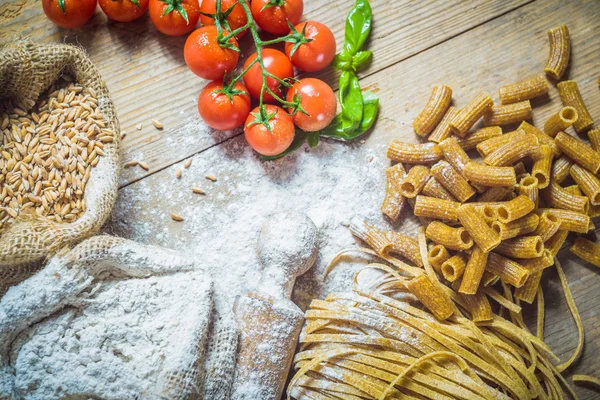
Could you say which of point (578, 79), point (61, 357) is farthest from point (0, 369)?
point (578, 79)

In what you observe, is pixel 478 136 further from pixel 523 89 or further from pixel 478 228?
pixel 478 228

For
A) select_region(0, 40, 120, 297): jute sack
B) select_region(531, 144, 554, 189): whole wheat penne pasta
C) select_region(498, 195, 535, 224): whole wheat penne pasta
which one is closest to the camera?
select_region(0, 40, 120, 297): jute sack

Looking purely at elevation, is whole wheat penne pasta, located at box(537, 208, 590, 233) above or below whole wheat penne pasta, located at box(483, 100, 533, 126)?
below

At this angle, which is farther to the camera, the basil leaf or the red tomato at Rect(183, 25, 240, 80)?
the basil leaf

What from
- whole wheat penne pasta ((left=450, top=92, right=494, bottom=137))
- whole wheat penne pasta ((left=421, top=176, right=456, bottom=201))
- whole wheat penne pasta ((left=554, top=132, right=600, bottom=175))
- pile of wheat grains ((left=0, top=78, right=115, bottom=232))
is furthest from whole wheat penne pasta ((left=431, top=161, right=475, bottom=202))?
pile of wheat grains ((left=0, top=78, right=115, bottom=232))

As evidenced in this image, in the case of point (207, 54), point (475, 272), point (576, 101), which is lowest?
point (475, 272)

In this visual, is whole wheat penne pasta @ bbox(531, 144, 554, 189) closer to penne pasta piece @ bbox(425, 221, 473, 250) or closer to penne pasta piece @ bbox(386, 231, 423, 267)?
penne pasta piece @ bbox(425, 221, 473, 250)

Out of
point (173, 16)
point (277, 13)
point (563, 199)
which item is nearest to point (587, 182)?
point (563, 199)
